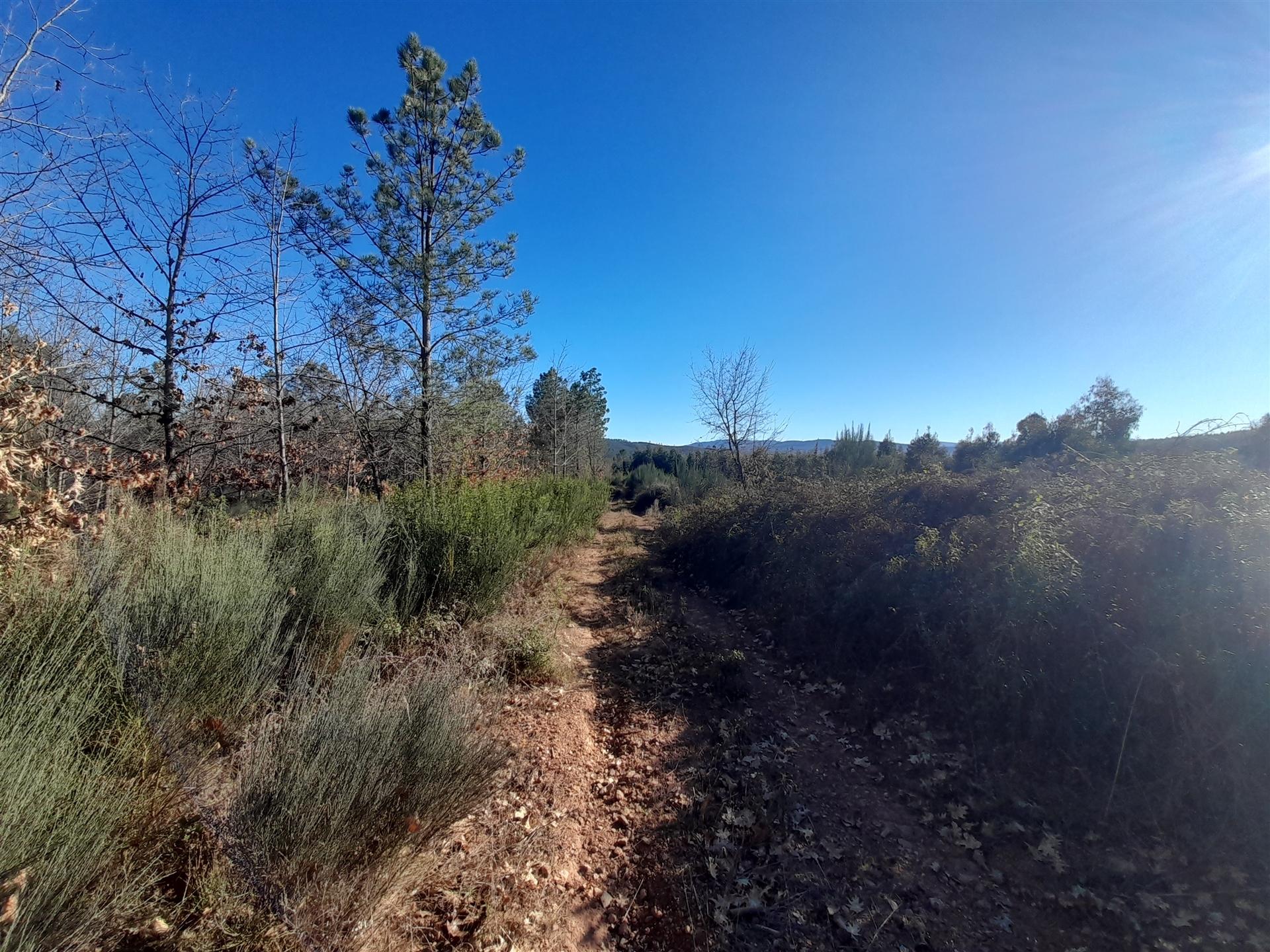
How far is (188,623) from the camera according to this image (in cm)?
253

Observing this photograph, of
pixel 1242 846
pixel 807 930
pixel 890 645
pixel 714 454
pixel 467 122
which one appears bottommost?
pixel 807 930

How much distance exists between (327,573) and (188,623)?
127 cm

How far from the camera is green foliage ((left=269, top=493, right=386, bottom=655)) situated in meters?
3.53

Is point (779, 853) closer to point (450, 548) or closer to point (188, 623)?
point (188, 623)

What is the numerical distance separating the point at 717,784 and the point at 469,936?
1.95 meters

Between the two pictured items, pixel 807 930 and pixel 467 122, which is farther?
pixel 467 122

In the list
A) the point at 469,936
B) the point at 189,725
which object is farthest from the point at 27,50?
the point at 469,936

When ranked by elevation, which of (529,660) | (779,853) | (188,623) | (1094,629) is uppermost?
(188,623)

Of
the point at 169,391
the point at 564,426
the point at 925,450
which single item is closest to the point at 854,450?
the point at 925,450

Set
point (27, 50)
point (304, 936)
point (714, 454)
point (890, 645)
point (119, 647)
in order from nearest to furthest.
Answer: point (304, 936)
point (119, 647)
point (27, 50)
point (890, 645)
point (714, 454)

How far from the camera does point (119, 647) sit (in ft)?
6.81

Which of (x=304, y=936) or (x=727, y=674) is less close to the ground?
(x=304, y=936)

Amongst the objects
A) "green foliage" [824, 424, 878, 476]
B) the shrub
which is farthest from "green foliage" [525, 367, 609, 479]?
the shrub

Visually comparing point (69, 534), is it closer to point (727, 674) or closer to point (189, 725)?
point (189, 725)
